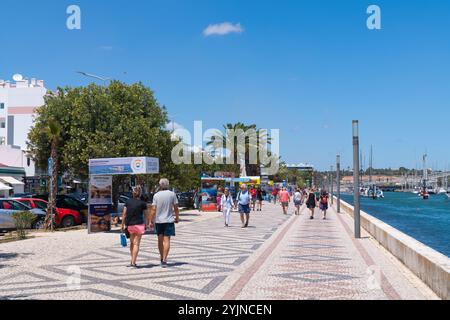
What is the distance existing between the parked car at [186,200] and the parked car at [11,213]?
16916mm

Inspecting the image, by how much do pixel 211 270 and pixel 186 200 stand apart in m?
28.6

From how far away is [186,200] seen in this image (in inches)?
1531

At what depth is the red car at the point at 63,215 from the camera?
21.9 meters

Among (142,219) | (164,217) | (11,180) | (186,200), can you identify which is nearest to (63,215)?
(142,219)

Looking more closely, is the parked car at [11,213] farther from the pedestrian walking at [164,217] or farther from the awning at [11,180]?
the awning at [11,180]

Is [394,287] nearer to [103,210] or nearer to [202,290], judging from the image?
[202,290]

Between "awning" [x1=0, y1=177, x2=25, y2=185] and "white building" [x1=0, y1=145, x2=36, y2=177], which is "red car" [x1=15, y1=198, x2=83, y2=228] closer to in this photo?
"awning" [x1=0, y1=177, x2=25, y2=185]

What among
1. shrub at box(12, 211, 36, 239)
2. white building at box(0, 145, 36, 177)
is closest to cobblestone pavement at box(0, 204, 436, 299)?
Result: shrub at box(12, 211, 36, 239)

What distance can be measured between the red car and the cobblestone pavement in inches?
210

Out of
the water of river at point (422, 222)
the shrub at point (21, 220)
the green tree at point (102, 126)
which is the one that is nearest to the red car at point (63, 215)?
the green tree at point (102, 126)

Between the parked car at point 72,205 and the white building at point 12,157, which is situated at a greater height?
the white building at point 12,157

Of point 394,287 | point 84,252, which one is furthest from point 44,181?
point 394,287

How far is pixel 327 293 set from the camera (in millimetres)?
8086

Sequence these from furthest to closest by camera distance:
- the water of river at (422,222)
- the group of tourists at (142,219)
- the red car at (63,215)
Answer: the water of river at (422,222), the red car at (63,215), the group of tourists at (142,219)
